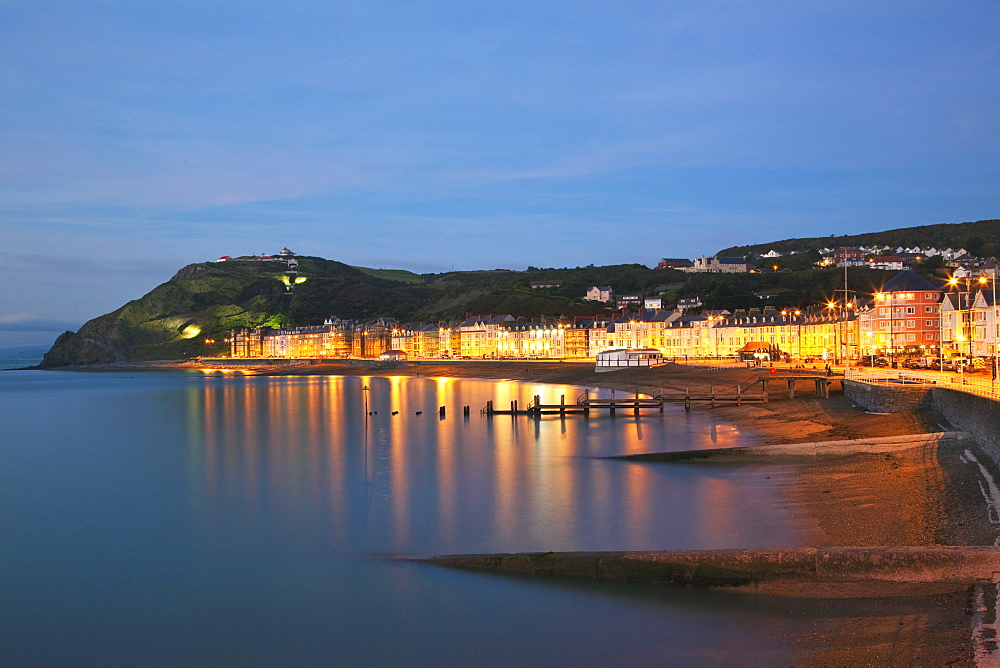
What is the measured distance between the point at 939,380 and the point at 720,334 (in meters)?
70.8

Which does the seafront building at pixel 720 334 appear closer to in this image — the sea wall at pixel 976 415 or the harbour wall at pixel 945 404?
the sea wall at pixel 976 415

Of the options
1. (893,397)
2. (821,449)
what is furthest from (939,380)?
(821,449)

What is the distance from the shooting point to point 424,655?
12.5 metres

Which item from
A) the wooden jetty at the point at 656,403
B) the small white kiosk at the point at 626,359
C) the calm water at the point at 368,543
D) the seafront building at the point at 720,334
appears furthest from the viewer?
the small white kiosk at the point at 626,359

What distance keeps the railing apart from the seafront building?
8.20ft

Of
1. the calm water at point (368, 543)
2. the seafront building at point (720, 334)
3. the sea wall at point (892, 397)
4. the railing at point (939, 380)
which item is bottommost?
the calm water at point (368, 543)

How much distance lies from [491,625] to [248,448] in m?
28.4

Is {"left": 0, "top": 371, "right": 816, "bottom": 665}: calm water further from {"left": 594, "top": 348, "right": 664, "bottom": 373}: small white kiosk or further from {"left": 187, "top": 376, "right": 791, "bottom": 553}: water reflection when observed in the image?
{"left": 594, "top": 348, "right": 664, "bottom": 373}: small white kiosk

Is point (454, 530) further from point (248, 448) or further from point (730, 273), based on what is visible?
point (730, 273)

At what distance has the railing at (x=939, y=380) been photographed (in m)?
22.6

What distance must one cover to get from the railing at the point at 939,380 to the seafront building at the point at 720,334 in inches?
98.4

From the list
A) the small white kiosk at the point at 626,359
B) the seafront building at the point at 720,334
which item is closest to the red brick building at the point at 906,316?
the seafront building at the point at 720,334

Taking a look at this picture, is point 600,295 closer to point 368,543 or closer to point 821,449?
point 821,449

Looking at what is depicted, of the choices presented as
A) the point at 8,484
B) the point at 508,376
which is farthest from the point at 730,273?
the point at 8,484
